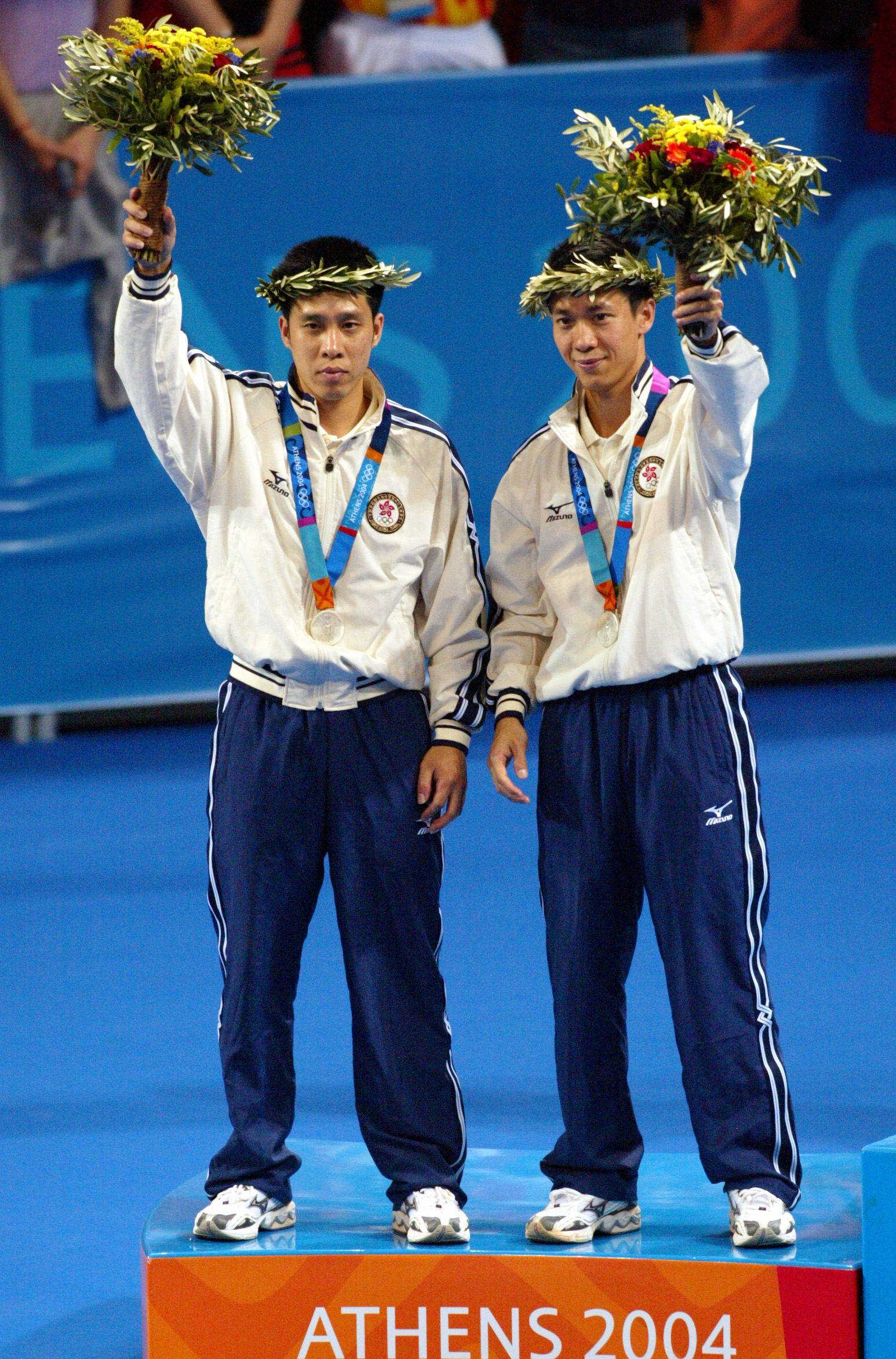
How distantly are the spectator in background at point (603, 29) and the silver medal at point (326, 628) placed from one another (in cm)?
684

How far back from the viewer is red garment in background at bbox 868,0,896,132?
10.0 metres

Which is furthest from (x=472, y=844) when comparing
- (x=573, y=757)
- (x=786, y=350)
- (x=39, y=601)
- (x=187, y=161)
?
(x=187, y=161)

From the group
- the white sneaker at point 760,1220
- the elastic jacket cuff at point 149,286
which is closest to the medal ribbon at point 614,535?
the elastic jacket cuff at point 149,286

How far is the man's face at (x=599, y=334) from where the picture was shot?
4.08 metres

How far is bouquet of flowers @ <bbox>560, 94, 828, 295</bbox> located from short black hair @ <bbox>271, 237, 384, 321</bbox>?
52 cm

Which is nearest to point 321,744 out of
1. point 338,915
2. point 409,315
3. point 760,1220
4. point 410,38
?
point 338,915

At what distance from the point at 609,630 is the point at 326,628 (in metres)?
0.59

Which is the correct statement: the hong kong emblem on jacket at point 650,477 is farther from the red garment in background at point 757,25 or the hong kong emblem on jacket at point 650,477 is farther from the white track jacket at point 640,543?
the red garment in background at point 757,25

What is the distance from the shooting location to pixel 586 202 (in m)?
3.88

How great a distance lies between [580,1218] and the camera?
405 centimetres

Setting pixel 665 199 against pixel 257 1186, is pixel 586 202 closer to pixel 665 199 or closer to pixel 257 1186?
pixel 665 199

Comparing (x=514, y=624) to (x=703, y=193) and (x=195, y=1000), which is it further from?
(x=195, y=1000)

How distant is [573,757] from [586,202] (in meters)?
1.12

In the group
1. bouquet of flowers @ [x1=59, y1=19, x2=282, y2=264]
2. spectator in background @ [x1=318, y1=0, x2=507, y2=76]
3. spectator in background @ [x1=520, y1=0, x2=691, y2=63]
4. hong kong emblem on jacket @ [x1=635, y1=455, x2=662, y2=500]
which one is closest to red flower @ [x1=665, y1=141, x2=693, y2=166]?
hong kong emblem on jacket @ [x1=635, y1=455, x2=662, y2=500]
